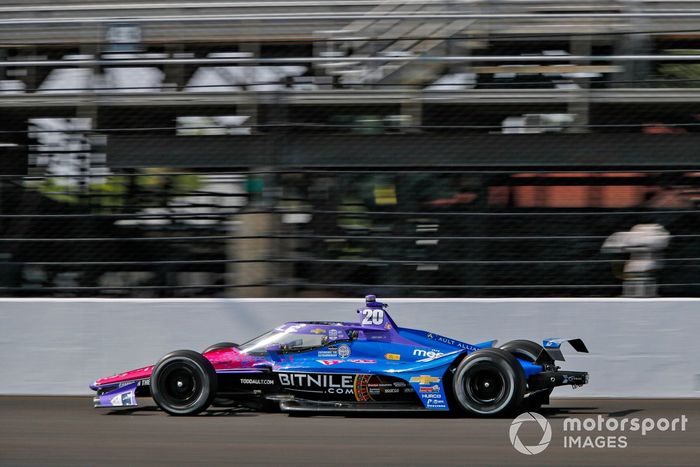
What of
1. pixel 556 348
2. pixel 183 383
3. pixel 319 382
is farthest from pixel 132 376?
pixel 556 348

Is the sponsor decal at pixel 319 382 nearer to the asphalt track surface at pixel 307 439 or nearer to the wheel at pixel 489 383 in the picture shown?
the asphalt track surface at pixel 307 439

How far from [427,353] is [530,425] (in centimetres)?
102

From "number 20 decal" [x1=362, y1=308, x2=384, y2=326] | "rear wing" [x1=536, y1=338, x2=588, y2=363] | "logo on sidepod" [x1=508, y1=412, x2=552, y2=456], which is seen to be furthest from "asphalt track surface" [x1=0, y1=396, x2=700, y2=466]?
"number 20 decal" [x1=362, y1=308, x2=384, y2=326]

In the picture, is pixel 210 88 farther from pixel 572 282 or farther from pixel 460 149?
pixel 572 282

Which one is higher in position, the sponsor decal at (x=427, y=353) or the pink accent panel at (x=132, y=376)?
the sponsor decal at (x=427, y=353)

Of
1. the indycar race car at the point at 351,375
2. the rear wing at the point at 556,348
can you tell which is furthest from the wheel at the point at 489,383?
the rear wing at the point at 556,348

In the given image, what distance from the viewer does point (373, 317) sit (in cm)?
769

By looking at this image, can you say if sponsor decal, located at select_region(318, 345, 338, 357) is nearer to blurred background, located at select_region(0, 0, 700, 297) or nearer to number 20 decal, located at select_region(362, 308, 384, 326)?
number 20 decal, located at select_region(362, 308, 384, 326)

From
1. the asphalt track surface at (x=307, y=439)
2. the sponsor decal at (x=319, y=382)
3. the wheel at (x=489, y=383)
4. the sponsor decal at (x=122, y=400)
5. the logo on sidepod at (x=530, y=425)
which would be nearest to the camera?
the asphalt track surface at (x=307, y=439)

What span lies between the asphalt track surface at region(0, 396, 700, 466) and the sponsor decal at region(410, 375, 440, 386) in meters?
0.27

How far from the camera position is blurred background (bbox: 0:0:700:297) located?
9.34 metres

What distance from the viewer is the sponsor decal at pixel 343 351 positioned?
7539mm

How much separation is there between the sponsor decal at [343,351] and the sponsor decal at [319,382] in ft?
0.53

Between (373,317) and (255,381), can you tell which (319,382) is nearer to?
(255,381)
